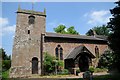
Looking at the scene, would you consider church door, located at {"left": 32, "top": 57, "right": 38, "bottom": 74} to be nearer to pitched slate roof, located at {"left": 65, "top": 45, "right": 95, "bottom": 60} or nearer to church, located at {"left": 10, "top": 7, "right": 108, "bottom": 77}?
church, located at {"left": 10, "top": 7, "right": 108, "bottom": 77}

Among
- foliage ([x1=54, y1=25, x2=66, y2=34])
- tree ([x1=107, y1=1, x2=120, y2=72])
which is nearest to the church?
tree ([x1=107, y1=1, x2=120, y2=72])

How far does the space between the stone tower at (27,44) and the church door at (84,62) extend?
29.7ft

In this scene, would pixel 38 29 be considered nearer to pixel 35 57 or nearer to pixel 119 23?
pixel 35 57

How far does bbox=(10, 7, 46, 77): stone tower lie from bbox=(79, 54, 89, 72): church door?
29.7 ft

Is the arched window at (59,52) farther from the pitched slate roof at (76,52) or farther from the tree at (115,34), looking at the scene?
the tree at (115,34)

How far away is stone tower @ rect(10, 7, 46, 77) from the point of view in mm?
38750

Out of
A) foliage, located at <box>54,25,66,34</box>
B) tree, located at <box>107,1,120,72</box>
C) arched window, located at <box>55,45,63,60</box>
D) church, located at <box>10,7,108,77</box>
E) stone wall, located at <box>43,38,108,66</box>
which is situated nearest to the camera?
tree, located at <box>107,1,120,72</box>

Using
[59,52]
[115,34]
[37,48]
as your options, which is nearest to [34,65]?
[37,48]

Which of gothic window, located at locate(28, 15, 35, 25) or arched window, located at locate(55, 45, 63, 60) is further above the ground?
gothic window, located at locate(28, 15, 35, 25)

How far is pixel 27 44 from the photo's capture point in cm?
3994

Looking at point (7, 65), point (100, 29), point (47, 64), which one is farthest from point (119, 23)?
point (100, 29)

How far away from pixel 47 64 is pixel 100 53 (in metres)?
16.1

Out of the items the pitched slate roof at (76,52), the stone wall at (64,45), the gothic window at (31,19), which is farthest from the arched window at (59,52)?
the gothic window at (31,19)

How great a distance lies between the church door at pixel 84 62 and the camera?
42.0m
